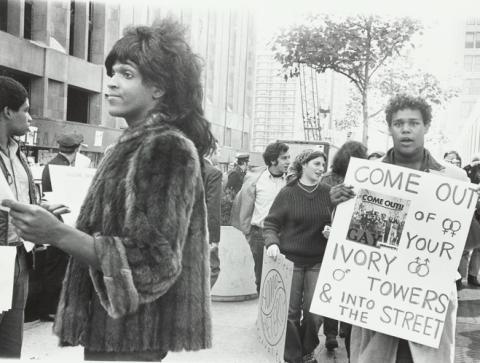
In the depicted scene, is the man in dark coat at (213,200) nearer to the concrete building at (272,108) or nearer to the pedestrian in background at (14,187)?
the pedestrian in background at (14,187)

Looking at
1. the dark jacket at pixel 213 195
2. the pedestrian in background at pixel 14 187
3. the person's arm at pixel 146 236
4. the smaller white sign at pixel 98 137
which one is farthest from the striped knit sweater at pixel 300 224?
the smaller white sign at pixel 98 137

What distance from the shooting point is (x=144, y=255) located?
5.10 ft

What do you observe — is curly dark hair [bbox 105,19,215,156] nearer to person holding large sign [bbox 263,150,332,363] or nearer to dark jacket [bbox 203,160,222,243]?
person holding large sign [bbox 263,150,332,363]

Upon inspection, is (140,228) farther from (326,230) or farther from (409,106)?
(326,230)

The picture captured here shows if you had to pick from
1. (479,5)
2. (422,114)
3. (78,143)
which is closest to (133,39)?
(422,114)

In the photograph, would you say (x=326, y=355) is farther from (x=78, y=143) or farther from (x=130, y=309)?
(x=130, y=309)

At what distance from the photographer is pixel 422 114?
287 centimetres

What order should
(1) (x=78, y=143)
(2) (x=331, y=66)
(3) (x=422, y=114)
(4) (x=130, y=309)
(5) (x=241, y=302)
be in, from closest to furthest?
(4) (x=130, y=309), (3) (x=422, y=114), (1) (x=78, y=143), (5) (x=241, y=302), (2) (x=331, y=66)

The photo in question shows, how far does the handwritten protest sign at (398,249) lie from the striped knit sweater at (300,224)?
1.76 metres

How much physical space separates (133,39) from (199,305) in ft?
2.82

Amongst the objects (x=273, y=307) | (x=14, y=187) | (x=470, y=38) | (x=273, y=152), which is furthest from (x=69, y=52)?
(x=14, y=187)

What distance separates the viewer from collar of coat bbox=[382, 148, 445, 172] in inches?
110

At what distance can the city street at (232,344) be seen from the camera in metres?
4.42

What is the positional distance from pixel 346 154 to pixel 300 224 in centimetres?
79
